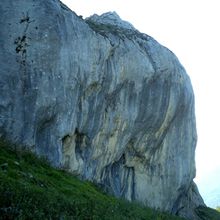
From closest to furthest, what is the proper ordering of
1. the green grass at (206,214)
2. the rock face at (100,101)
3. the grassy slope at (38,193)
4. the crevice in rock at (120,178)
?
the grassy slope at (38,193) → the rock face at (100,101) → the crevice in rock at (120,178) → the green grass at (206,214)

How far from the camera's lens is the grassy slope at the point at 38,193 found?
13.0 m

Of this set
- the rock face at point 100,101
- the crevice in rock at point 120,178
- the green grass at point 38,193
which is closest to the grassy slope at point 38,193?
the green grass at point 38,193

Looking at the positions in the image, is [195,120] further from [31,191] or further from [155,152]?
[31,191]

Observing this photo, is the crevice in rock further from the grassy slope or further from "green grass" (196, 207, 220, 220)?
the grassy slope

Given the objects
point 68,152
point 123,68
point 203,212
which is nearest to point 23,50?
point 68,152

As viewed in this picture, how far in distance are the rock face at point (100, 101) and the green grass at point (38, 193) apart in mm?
2986

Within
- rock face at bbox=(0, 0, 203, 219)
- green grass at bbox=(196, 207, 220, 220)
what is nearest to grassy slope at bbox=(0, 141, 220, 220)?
rock face at bbox=(0, 0, 203, 219)

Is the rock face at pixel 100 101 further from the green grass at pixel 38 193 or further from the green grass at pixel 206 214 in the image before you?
the green grass at pixel 38 193

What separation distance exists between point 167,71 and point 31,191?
30.6 m

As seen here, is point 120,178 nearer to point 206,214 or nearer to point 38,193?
point 206,214

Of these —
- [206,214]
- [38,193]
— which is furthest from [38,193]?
[206,214]

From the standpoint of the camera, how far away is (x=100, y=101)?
35.1 m

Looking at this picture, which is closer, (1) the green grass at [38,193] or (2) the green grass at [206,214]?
(1) the green grass at [38,193]

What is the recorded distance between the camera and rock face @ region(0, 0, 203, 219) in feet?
86.1
